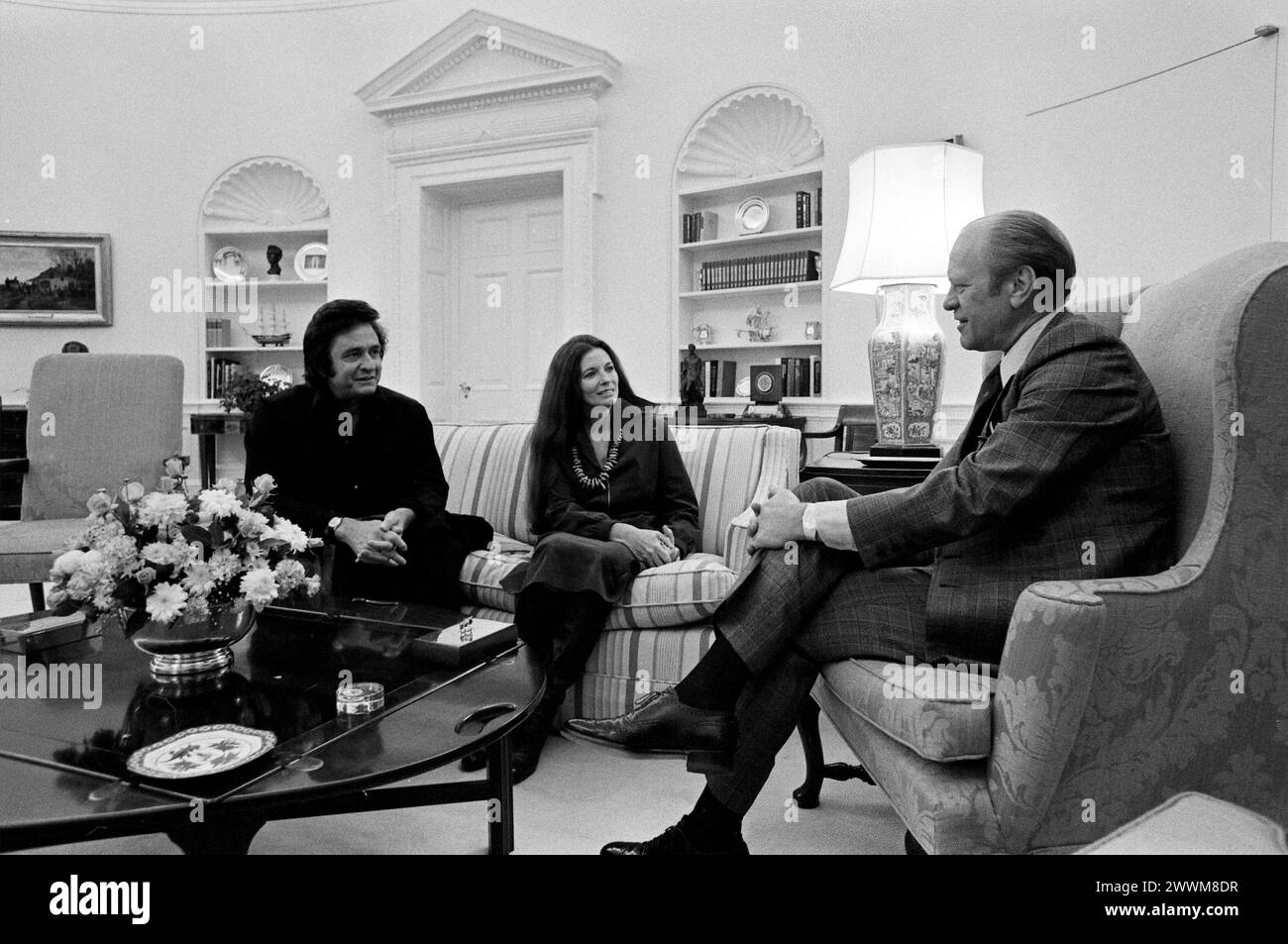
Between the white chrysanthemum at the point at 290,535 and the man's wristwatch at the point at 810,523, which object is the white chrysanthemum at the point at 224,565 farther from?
the man's wristwatch at the point at 810,523

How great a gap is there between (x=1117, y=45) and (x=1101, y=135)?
0.41m

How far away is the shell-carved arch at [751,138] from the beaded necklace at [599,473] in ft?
10.5

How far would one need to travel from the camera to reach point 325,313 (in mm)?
2717

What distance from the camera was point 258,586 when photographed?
1.64 meters

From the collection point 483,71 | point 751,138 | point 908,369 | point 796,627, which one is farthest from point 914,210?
point 483,71

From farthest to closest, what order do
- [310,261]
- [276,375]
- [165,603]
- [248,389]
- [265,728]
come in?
[310,261] < [276,375] < [248,389] < [165,603] < [265,728]

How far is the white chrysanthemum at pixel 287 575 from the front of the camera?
5.72 ft

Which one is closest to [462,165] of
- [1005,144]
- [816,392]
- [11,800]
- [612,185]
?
[612,185]

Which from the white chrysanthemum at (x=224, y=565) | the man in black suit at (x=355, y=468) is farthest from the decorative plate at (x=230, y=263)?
the white chrysanthemum at (x=224, y=565)

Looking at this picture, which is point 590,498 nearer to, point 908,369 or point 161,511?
point 908,369

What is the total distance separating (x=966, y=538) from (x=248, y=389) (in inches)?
218

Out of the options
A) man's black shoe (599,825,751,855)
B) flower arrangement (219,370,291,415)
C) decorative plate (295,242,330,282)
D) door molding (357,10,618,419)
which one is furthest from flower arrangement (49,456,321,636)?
decorative plate (295,242,330,282)

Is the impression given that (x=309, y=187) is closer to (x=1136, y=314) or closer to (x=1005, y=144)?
(x=1005, y=144)
